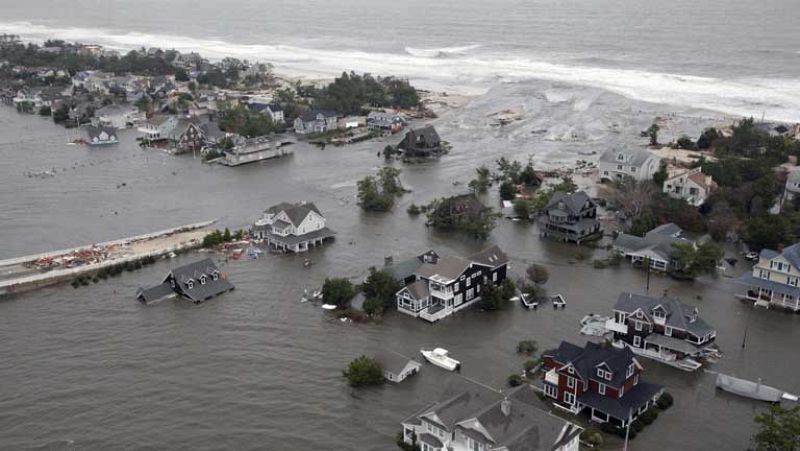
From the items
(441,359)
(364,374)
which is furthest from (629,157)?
(364,374)

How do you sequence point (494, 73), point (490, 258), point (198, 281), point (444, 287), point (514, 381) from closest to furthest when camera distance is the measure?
point (514, 381) < point (444, 287) < point (490, 258) < point (198, 281) < point (494, 73)

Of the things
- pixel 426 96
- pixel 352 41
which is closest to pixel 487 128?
pixel 426 96

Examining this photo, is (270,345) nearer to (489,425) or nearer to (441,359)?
(441,359)

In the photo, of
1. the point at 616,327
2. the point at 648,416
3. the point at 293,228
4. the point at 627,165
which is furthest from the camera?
the point at 627,165

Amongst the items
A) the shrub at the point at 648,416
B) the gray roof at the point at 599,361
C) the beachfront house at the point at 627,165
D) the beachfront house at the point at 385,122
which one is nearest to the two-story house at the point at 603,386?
the gray roof at the point at 599,361

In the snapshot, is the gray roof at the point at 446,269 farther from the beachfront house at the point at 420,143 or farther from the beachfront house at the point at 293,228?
the beachfront house at the point at 420,143

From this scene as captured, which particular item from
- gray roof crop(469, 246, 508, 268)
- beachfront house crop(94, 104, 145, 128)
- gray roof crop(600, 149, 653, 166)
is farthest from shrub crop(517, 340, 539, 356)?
beachfront house crop(94, 104, 145, 128)

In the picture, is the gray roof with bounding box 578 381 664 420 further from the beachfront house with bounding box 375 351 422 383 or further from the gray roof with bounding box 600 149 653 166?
the gray roof with bounding box 600 149 653 166
